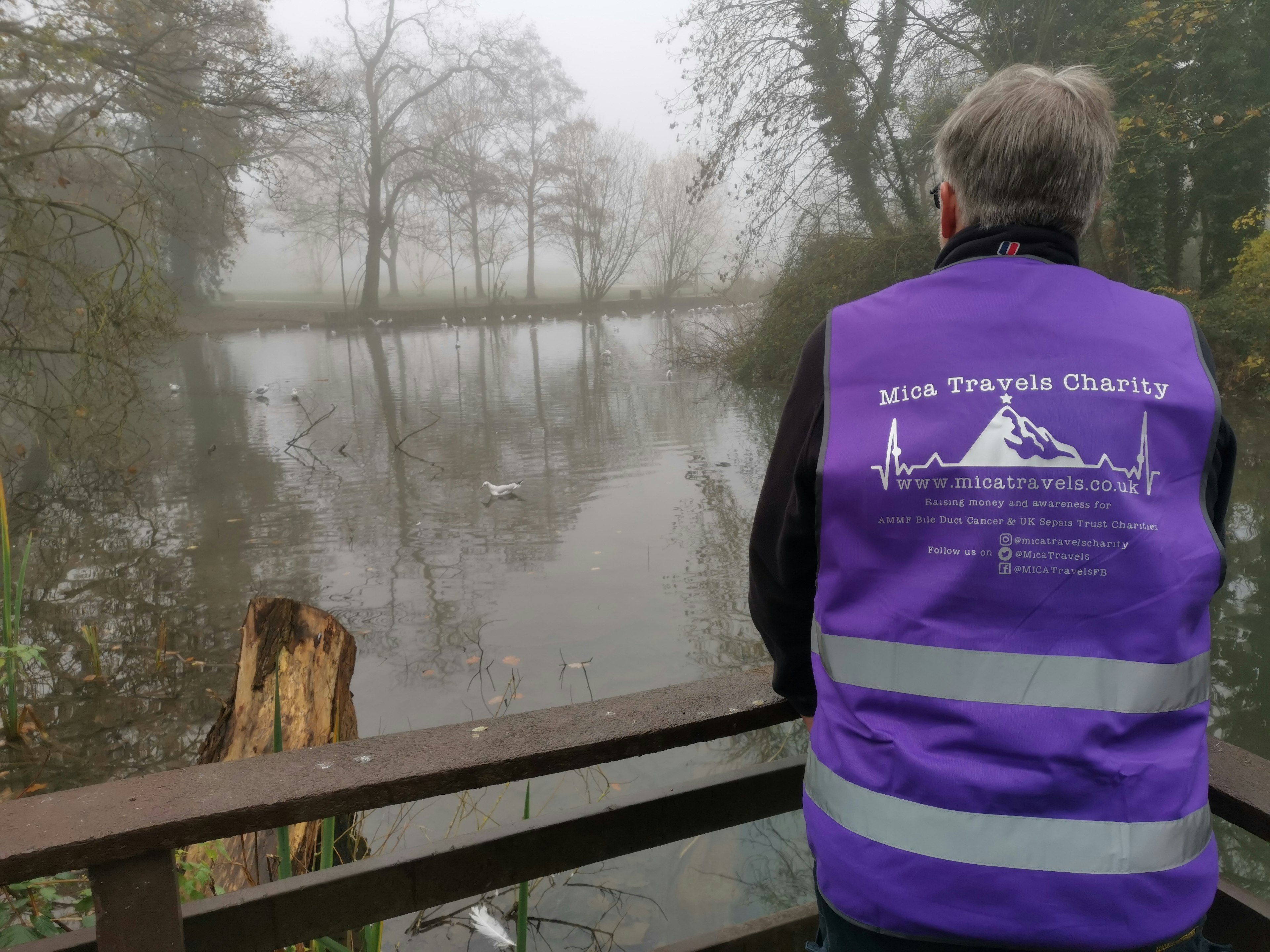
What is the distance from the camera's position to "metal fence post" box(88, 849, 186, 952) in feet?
4.13

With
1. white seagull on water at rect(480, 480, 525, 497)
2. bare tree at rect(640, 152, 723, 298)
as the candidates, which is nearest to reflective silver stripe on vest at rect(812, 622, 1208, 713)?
white seagull on water at rect(480, 480, 525, 497)

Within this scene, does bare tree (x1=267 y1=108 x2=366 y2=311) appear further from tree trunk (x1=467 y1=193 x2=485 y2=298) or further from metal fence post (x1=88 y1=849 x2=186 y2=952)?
metal fence post (x1=88 y1=849 x2=186 y2=952)

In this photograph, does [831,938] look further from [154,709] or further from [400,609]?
[400,609]

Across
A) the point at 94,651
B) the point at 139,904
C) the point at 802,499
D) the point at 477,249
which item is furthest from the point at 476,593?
the point at 477,249

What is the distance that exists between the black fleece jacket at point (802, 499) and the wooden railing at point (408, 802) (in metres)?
0.16

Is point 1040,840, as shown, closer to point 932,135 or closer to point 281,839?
point 281,839

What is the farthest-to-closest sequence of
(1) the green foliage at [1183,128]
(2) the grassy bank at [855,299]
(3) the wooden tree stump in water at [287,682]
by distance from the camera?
(2) the grassy bank at [855,299] < (1) the green foliage at [1183,128] < (3) the wooden tree stump in water at [287,682]

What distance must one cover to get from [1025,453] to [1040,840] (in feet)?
1.52

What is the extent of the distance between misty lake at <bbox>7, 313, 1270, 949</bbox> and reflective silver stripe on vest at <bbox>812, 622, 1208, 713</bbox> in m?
2.45

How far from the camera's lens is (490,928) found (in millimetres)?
2980

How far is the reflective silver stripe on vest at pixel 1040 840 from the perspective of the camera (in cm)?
109

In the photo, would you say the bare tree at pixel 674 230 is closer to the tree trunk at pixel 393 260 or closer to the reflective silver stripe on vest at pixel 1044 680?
the tree trunk at pixel 393 260

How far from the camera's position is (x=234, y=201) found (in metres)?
10.8

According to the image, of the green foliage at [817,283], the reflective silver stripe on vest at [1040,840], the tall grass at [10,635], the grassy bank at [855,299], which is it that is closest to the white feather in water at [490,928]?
the tall grass at [10,635]
